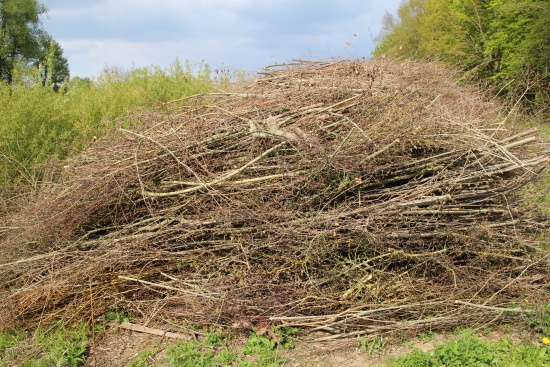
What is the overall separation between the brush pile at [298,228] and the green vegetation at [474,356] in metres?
0.35

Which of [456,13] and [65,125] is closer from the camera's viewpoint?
[65,125]

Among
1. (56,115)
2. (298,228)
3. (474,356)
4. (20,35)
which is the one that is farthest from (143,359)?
(20,35)

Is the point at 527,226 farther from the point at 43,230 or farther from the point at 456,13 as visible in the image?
the point at 456,13

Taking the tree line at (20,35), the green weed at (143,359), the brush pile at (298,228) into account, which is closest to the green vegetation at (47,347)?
the brush pile at (298,228)

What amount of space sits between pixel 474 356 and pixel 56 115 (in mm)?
6484

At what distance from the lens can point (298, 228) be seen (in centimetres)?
357

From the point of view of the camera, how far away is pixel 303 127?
13.8ft

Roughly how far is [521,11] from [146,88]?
16.3 metres

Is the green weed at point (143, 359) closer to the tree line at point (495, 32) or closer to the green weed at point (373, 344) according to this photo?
the green weed at point (373, 344)

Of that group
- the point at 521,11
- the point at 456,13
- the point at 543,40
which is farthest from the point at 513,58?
the point at 456,13

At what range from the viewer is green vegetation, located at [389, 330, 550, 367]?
283 centimetres

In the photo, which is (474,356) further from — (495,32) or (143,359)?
(495,32)

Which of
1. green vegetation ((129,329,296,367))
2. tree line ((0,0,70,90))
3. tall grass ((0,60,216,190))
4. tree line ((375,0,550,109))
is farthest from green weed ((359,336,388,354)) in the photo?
tree line ((0,0,70,90))

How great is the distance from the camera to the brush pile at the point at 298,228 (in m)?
3.53
